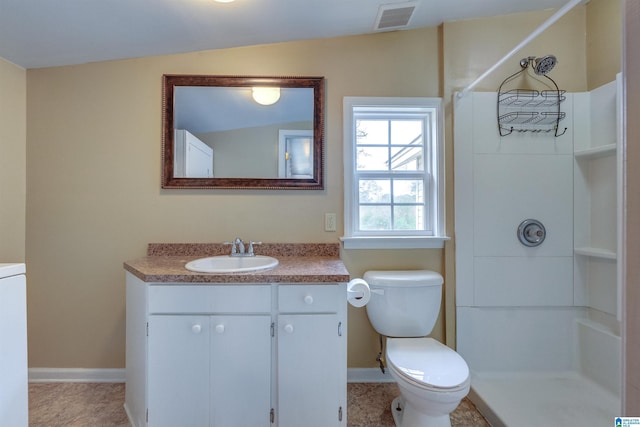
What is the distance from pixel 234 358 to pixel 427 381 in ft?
2.83

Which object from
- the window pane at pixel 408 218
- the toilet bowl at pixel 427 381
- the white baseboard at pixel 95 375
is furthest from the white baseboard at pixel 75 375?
the window pane at pixel 408 218

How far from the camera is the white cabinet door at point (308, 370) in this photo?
4.32ft

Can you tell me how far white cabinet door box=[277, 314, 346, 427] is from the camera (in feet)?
4.32

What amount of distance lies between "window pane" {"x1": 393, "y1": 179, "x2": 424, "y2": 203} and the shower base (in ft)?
3.90

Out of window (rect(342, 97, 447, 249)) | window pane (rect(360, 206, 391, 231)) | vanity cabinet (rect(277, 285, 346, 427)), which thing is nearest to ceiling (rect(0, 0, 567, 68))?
window (rect(342, 97, 447, 249))

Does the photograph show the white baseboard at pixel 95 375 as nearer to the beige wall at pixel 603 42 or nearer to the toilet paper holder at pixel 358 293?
the toilet paper holder at pixel 358 293

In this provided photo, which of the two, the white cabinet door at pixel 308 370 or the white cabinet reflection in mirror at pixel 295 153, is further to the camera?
the white cabinet reflection in mirror at pixel 295 153

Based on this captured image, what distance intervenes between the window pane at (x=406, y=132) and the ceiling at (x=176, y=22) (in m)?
0.60

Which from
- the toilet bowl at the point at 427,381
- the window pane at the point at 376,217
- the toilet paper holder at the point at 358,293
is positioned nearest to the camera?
the toilet bowl at the point at 427,381

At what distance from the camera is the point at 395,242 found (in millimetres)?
1884

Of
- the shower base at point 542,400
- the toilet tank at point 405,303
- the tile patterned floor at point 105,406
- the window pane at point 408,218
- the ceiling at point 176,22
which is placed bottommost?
the tile patterned floor at point 105,406

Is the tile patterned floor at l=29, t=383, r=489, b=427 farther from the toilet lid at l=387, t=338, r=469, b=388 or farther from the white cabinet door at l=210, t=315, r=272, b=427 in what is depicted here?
the white cabinet door at l=210, t=315, r=272, b=427

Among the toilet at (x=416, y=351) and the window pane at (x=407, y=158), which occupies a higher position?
the window pane at (x=407, y=158)

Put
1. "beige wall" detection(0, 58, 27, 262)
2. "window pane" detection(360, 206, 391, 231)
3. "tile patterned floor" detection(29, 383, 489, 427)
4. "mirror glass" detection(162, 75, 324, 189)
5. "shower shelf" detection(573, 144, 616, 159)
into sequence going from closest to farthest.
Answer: "tile patterned floor" detection(29, 383, 489, 427) → "shower shelf" detection(573, 144, 616, 159) → "beige wall" detection(0, 58, 27, 262) → "mirror glass" detection(162, 75, 324, 189) → "window pane" detection(360, 206, 391, 231)
